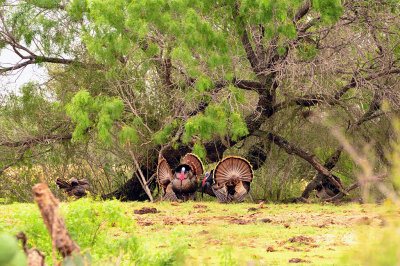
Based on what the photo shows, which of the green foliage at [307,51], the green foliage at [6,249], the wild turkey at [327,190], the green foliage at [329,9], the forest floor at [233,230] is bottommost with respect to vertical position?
the wild turkey at [327,190]

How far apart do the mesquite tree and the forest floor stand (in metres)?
2.36

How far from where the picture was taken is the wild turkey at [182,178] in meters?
14.1

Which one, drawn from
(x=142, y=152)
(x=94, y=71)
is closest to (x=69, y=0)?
(x=94, y=71)

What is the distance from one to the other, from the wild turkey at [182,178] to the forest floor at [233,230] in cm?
73

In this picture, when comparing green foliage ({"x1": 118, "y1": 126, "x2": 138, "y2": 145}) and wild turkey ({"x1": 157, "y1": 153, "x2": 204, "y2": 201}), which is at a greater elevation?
green foliage ({"x1": 118, "y1": 126, "x2": 138, "y2": 145})

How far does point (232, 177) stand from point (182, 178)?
1392 millimetres

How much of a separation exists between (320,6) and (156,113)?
6.52 meters

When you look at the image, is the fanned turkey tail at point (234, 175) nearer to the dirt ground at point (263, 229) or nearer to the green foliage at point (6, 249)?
the dirt ground at point (263, 229)

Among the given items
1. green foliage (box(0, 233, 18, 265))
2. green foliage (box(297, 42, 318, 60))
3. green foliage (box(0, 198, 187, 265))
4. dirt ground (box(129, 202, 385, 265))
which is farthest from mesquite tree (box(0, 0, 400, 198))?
green foliage (box(0, 233, 18, 265))

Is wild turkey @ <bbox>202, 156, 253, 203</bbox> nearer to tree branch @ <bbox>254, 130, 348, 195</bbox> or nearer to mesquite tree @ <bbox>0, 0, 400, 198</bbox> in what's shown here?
mesquite tree @ <bbox>0, 0, 400, 198</bbox>

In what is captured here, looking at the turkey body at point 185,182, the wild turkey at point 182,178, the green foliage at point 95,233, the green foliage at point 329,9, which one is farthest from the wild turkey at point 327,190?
the green foliage at point 95,233

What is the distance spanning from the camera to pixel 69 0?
14.2m

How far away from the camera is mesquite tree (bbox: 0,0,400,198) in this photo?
38.3ft

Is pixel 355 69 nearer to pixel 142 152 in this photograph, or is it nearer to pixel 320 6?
pixel 320 6
